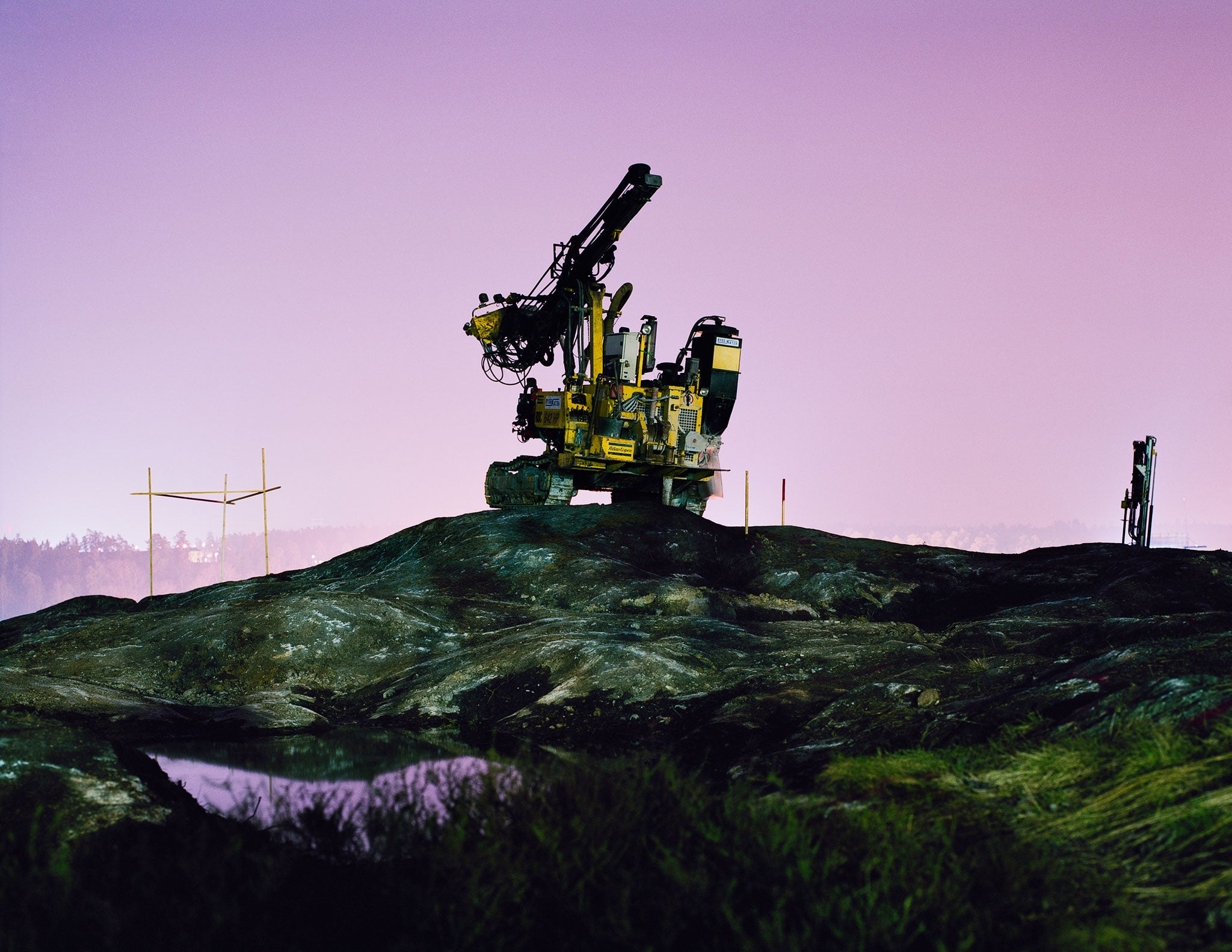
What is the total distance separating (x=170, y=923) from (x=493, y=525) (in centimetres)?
1412

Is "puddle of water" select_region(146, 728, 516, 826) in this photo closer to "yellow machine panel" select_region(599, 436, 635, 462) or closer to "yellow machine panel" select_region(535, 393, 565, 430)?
"yellow machine panel" select_region(599, 436, 635, 462)

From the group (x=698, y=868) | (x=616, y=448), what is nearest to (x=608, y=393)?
(x=616, y=448)

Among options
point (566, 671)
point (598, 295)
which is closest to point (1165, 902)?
point (566, 671)

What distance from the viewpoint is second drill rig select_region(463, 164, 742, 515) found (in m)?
22.7

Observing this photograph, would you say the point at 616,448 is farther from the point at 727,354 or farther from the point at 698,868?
the point at 698,868

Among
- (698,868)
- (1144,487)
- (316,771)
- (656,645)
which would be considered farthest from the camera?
(1144,487)

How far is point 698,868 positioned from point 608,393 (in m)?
18.4

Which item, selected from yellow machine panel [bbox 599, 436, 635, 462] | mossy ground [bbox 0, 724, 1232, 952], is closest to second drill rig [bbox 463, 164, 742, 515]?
yellow machine panel [bbox 599, 436, 635, 462]

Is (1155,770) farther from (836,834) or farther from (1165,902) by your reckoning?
(836,834)

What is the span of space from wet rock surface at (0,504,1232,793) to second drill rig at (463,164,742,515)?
330cm

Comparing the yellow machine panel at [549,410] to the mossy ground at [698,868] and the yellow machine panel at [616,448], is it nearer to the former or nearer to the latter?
the yellow machine panel at [616,448]

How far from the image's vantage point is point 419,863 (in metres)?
5.28

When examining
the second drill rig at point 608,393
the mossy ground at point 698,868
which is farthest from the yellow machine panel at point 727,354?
the mossy ground at point 698,868

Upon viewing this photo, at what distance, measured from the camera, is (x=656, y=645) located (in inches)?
428
